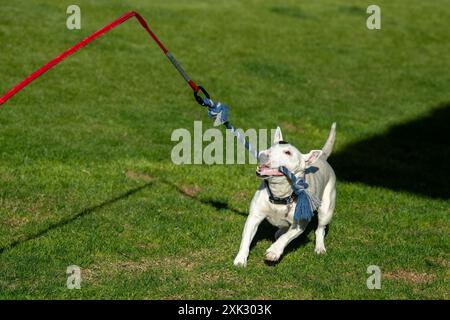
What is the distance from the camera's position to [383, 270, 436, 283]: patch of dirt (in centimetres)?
895

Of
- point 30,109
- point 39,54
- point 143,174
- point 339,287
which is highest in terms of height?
point 39,54

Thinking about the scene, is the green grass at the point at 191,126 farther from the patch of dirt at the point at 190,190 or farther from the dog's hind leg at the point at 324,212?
the dog's hind leg at the point at 324,212

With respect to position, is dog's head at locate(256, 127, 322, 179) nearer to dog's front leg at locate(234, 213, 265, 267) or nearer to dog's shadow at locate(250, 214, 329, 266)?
dog's front leg at locate(234, 213, 265, 267)

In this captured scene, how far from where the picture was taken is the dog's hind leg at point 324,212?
952 centimetres

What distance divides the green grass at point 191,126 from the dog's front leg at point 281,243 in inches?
9.2

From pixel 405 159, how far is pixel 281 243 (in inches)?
289

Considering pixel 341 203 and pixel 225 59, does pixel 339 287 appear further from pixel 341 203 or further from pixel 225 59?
pixel 225 59

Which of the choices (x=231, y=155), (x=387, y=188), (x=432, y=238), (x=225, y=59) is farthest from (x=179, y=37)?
(x=432, y=238)

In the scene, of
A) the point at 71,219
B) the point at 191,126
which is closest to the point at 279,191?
Result: the point at 71,219

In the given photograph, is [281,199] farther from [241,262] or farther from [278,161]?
[241,262]

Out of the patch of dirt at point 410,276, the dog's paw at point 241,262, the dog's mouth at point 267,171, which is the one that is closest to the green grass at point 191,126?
the patch of dirt at point 410,276

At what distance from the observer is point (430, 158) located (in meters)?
15.5

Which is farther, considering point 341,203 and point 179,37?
point 179,37

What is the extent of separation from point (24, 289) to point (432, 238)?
5648 mm
